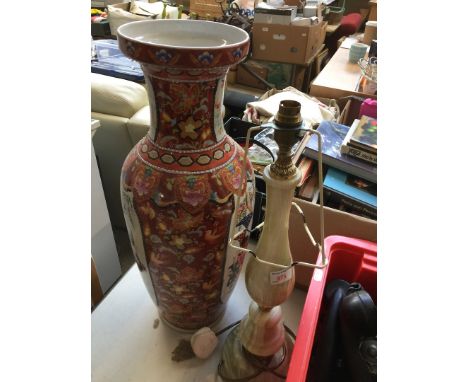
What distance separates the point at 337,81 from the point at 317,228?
105 cm

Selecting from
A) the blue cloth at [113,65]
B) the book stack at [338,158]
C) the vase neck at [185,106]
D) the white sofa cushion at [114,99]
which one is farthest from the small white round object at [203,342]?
the blue cloth at [113,65]

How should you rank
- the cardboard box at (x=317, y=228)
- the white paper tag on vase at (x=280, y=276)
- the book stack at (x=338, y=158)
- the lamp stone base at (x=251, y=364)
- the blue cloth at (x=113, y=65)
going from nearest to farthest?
the white paper tag on vase at (x=280, y=276) < the lamp stone base at (x=251, y=364) < the cardboard box at (x=317, y=228) < the book stack at (x=338, y=158) < the blue cloth at (x=113, y=65)

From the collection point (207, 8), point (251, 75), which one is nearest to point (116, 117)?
point (251, 75)

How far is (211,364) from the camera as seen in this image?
0.71 metres

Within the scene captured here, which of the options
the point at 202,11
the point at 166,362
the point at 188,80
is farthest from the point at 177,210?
the point at 202,11

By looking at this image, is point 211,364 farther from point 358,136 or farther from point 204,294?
point 358,136

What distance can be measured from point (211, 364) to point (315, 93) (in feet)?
4.01

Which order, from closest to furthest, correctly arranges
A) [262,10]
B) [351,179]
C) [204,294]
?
1. [204,294]
2. [351,179]
3. [262,10]

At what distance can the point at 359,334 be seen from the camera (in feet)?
2.02

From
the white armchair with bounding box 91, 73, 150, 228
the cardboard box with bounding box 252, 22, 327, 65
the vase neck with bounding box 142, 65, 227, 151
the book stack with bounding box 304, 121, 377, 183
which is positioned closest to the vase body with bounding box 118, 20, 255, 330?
the vase neck with bounding box 142, 65, 227, 151

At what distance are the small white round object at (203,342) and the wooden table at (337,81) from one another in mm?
1055

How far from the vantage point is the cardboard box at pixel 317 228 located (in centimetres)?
75

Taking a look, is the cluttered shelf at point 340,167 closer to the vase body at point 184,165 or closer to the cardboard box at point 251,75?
the vase body at point 184,165

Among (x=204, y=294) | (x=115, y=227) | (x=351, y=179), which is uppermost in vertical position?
(x=351, y=179)
